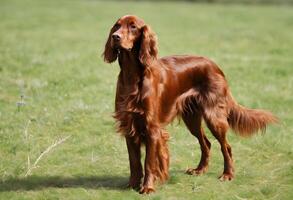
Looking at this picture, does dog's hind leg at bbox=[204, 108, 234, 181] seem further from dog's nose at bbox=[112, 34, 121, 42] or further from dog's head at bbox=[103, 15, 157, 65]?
dog's nose at bbox=[112, 34, 121, 42]

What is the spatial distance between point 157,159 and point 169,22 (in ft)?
50.4

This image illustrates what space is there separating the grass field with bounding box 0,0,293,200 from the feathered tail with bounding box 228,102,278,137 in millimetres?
466

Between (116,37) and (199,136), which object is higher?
(116,37)

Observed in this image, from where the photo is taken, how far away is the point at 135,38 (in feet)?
18.2

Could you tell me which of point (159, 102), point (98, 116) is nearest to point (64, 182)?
point (159, 102)

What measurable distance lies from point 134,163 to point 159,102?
25.2 inches

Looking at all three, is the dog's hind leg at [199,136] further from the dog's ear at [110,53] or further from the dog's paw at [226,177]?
the dog's ear at [110,53]

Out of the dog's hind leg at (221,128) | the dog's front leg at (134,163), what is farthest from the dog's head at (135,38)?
the dog's hind leg at (221,128)

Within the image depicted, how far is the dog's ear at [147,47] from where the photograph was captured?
217 inches

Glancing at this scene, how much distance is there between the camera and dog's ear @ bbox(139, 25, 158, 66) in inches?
217

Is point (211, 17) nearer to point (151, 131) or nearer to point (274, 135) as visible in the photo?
point (274, 135)

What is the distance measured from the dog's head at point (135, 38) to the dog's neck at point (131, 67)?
2.4 inches

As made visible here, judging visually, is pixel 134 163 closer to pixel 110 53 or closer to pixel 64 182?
pixel 64 182

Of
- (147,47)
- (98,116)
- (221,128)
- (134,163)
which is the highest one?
(147,47)
